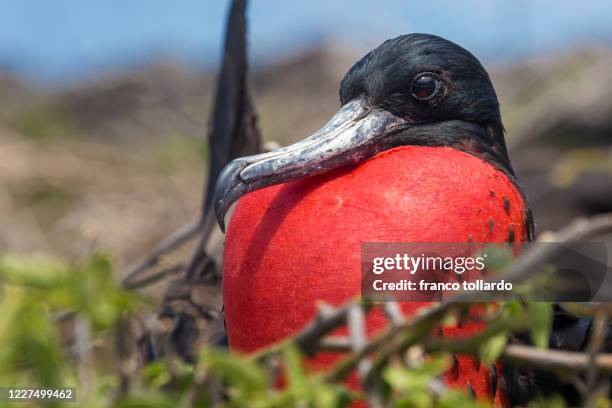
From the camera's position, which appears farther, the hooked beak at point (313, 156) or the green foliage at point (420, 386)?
the hooked beak at point (313, 156)

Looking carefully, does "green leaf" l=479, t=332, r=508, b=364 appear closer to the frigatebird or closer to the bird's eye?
the frigatebird

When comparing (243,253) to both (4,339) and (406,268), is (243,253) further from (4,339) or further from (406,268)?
(4,339)

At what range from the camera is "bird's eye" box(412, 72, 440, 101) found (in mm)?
2039

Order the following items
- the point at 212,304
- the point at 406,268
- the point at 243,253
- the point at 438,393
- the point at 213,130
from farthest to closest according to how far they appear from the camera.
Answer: the point at 213,130 → the point at 212,304 → the point at 243,253 → the point at 406,268 → the point at 438,393

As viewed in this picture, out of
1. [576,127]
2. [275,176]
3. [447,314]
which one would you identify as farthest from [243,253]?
[576,127]

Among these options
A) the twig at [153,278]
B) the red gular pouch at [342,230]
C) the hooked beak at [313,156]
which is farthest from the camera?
the twig at [153,278]

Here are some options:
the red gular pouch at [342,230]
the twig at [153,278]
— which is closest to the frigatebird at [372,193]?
the red gular pouch at [342,230]

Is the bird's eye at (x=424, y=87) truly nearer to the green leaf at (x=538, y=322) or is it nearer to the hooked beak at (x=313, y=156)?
the hooked beak at (x=313, y=156)

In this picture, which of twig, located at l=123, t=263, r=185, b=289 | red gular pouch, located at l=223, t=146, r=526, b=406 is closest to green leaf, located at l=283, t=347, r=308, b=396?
red gular pouch, located at l=223, t=146, r=526, b=406

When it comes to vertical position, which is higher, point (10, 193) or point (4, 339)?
point (10, 193)

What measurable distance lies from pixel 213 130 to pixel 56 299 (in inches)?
67.0

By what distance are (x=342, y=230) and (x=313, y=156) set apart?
0.63 feet

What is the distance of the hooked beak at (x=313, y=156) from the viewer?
184cm

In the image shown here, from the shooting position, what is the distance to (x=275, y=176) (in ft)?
6.01
